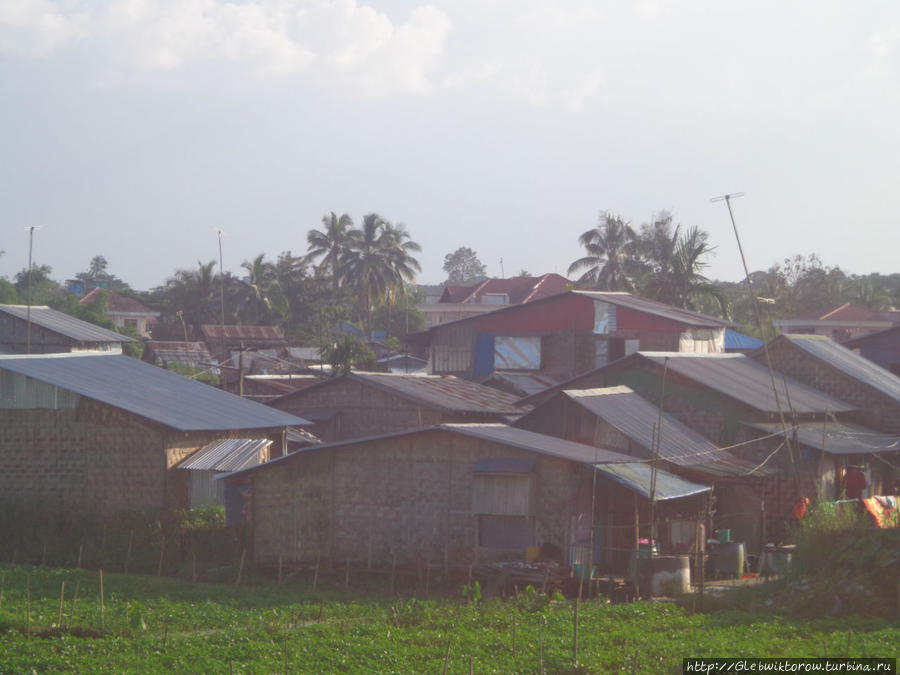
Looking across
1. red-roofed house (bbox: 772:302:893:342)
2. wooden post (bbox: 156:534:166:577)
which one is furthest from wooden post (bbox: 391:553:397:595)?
red-roofed house (bbox: 772:302:893:342)

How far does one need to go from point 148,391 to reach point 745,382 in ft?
51.0

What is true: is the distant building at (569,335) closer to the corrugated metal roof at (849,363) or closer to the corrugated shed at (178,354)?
the corrugated metal roof at (849,363)

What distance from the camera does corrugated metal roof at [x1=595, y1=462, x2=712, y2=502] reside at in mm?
18953

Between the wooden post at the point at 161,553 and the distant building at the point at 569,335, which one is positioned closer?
the wooden post at the point at 161,553

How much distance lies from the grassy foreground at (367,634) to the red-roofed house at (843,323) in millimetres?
46952

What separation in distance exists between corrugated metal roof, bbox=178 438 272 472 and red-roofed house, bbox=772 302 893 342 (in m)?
42.5

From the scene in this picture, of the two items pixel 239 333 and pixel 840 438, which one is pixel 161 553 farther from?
pixel 239 333

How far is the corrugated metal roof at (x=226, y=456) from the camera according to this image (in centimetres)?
2353

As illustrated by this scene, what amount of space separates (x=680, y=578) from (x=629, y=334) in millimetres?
19854

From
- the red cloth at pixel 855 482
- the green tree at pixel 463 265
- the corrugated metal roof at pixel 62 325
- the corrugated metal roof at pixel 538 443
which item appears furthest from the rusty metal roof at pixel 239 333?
the green tree at pixel 463 265

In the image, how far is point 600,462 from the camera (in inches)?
757

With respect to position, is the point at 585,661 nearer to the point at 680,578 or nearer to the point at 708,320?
the point at 680,578

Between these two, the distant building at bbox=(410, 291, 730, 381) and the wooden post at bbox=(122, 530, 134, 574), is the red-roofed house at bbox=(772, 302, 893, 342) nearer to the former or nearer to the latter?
the distant building at bbox=(410, 291, 730, 381)

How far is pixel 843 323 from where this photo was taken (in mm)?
60375
